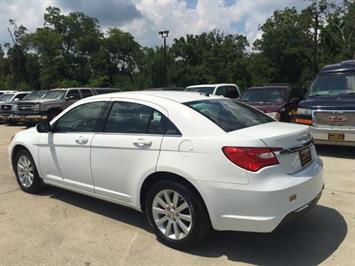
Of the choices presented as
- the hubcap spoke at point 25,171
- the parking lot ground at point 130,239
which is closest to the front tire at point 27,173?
the hubcap spoke at point 25,171

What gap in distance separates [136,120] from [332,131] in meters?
5.46

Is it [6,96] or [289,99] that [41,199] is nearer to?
[289,99]

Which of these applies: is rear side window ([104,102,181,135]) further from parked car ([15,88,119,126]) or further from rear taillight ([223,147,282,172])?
parked car ([15,88,119,126])

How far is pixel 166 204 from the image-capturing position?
439 centimetres

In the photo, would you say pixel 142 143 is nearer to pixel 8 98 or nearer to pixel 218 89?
pixel 218 89

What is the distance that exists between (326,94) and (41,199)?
6916 mm

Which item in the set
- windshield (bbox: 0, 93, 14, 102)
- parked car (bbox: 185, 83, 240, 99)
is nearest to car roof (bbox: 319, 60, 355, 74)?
parked car (bbox: 185, 83, 240, 99)

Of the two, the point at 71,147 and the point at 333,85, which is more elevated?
the point at 333,85

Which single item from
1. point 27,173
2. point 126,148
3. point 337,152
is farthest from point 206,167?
point 337,152

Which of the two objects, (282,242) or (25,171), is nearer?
(282,242)

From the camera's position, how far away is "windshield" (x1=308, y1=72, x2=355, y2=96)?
378 inches

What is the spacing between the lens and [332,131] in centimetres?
872

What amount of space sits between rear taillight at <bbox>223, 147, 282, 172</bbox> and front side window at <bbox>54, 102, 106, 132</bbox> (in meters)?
2.02

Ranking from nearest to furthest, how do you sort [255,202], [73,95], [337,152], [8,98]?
[255,202] → [337,152] → [73,95] → [8,98]
